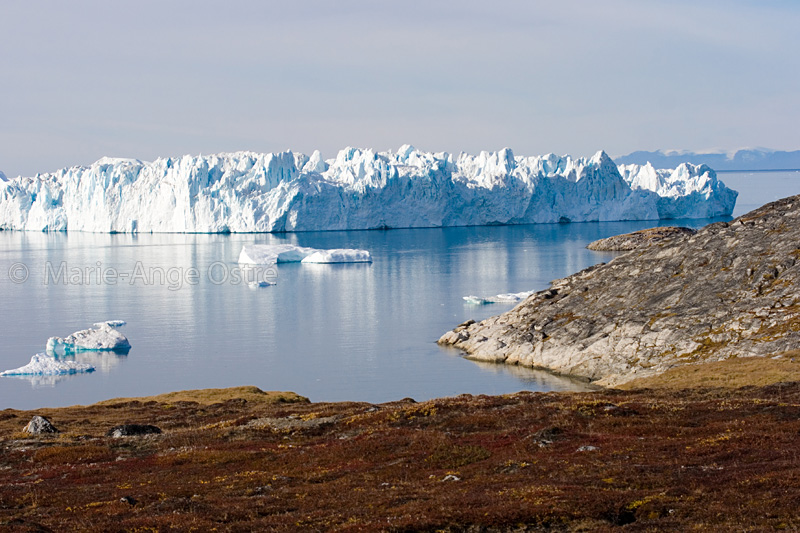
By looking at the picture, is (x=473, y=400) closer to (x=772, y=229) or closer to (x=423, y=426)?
(x=423, y=426)

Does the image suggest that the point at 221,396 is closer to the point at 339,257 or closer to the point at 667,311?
the point at 667,311

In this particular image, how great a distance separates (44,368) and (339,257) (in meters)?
65.8

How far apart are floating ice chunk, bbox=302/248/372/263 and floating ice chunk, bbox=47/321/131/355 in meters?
57.0

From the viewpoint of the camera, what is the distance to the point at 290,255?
392 feet

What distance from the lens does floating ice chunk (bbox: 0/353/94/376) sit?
169 ft

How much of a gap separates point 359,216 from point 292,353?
130m

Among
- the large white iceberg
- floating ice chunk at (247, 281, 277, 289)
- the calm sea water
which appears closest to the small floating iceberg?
the calm sea water

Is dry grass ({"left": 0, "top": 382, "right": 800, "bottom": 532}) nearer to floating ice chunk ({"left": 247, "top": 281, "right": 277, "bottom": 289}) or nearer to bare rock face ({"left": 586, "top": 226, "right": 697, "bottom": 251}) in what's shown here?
floating ice chunk ({"left": 247, "top": 281, "right": 277, "bottom": 289})

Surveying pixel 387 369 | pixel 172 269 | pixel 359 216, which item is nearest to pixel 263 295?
pixel 172 269

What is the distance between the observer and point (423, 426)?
940 inches

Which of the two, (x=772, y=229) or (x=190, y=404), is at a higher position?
(x=772, y=229)

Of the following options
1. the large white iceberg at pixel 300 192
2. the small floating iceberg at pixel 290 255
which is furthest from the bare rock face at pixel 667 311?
the large white iceberg at pixel 300 192

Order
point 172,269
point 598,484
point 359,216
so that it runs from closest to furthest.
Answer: point 598,484 < point 172,269 < point 359,216

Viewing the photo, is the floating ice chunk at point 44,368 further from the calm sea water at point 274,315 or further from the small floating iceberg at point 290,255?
the small floating iceberg at point 290,255
